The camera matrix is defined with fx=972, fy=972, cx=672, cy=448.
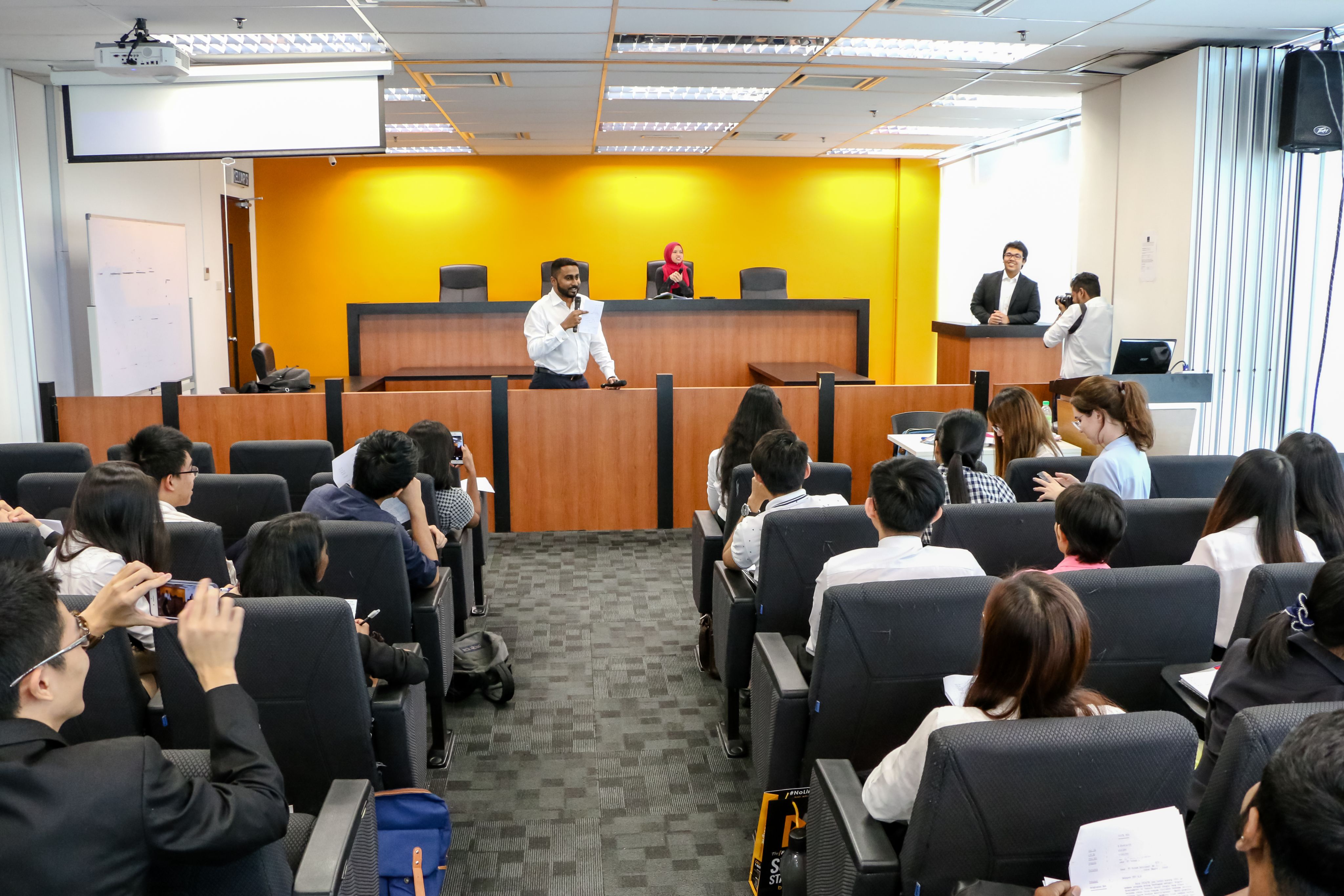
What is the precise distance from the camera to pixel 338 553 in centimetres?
277

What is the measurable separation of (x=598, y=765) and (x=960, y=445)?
5.78 ft

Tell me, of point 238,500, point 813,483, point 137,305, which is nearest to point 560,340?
point 813,483

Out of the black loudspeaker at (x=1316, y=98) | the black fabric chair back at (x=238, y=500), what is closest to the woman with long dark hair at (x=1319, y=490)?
the black fabric chair back at (x=238, y=500)

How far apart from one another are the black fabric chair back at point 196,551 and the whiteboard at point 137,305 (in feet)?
18.0

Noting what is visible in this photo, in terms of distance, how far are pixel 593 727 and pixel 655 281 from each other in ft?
27.0

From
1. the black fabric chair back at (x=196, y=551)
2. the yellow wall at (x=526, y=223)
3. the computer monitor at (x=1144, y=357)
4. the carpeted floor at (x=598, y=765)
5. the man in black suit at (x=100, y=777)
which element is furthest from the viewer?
the yellow wall at (x=526, y=223)

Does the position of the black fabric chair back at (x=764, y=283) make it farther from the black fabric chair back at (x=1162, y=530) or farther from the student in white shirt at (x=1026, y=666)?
the student in white shirt at (x=1026, y=666)

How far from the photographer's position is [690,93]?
7.78 metres

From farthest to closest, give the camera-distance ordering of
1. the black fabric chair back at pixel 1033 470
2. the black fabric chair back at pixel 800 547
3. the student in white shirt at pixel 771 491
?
the black fabric chair back at pixel 1033 470, the student in white shirt at pixel 771 491, the black fabric chair back at pixel 800 547

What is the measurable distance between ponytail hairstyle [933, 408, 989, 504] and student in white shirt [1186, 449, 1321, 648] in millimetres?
1015

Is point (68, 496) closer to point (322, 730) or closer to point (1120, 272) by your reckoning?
point (322, 730)

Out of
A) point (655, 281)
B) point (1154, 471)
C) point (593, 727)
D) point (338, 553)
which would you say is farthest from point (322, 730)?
point (655, 281)

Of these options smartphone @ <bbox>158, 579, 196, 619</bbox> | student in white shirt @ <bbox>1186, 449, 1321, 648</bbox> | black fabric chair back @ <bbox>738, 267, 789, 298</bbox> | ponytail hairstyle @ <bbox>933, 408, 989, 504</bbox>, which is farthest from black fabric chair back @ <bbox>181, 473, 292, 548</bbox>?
black fabric chair back @ <bbox>738, 267, 789, 298</bbox>

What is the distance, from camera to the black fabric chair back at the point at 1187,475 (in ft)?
12.7
